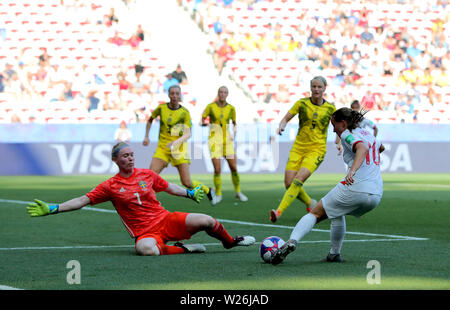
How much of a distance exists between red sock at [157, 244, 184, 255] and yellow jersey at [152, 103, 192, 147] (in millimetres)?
6526

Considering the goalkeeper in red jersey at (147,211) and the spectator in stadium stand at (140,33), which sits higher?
the spectator in stadium stand at (140,33)

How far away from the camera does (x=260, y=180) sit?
25.3 meters

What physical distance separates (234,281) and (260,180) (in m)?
18.6

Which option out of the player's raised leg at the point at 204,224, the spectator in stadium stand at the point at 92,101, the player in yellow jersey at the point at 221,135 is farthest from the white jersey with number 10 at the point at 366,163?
the spectator in stadium stand at the point at 92,101

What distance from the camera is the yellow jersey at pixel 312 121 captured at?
13000mm

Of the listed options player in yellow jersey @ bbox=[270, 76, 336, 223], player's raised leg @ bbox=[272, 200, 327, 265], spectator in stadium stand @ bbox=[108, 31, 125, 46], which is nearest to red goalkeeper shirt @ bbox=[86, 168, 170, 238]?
player's raised leg @ bbox=[272, 200, 327, 265]

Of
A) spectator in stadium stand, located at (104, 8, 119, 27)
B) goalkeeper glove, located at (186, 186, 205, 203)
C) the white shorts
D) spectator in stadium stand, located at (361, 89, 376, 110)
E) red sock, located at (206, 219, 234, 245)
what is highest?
spectator in stadium stand, located at (104, 8, 119, 27)

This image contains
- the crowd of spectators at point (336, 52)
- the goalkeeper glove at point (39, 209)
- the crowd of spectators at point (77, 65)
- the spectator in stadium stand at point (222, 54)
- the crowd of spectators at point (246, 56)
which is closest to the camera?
the goalkeeper glove at point (39, 209)

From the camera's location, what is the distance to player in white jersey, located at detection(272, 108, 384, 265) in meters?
7.61

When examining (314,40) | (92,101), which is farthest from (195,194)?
(314,40)

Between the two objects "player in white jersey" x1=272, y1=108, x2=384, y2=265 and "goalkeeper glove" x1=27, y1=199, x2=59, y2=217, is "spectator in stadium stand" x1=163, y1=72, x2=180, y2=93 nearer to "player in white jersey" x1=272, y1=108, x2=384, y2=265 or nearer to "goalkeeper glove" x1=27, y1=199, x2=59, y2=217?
"goalkeeper glove" x1=27, y1=199, x2=59, y2=217

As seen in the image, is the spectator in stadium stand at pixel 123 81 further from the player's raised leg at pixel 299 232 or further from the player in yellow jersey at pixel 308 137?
the player's raised leg at pixel 299 232
